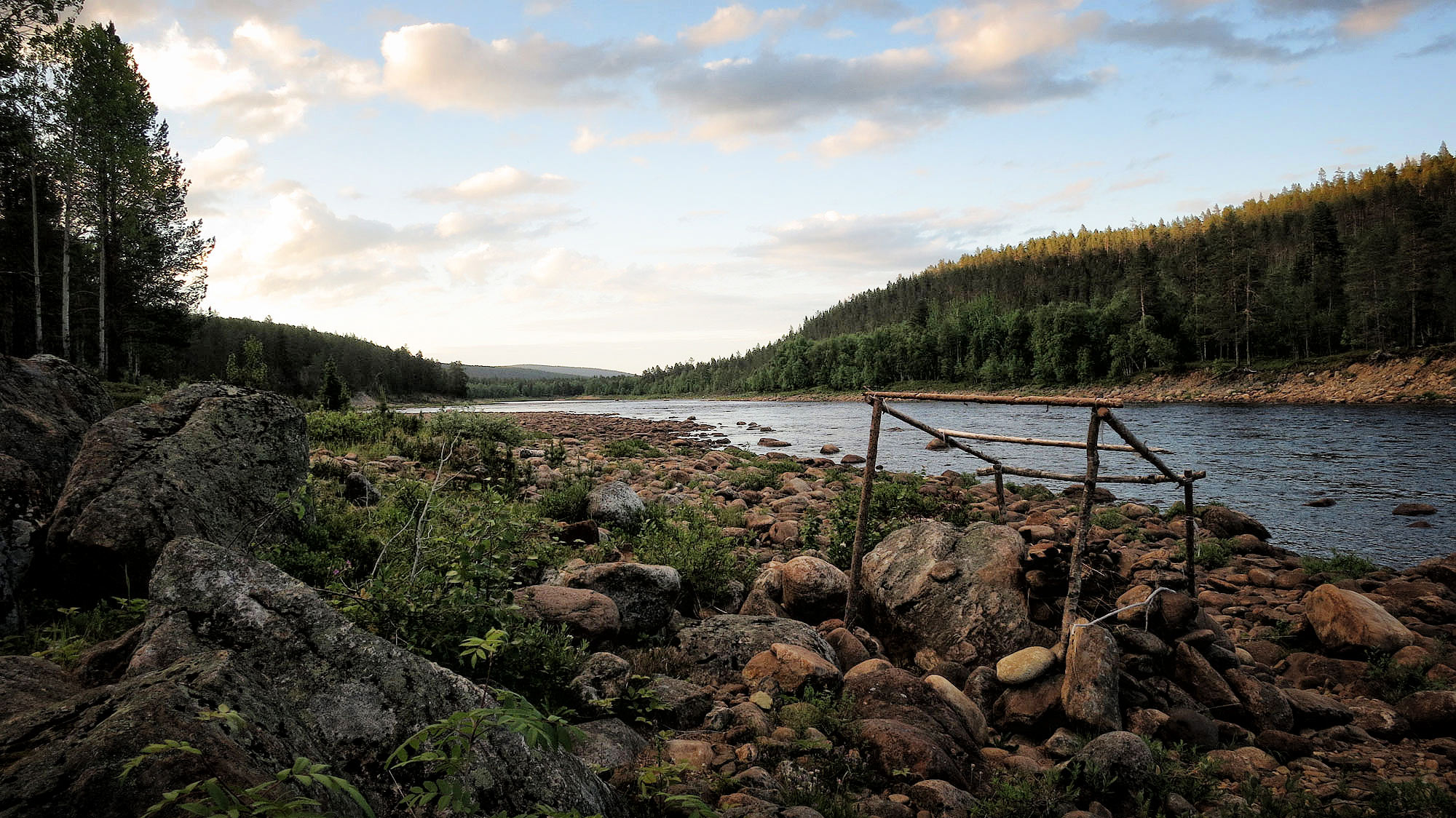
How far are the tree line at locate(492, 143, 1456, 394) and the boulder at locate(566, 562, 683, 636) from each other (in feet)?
227

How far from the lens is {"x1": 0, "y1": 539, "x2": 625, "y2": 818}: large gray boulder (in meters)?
1.67

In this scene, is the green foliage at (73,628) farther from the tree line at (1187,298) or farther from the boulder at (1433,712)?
the tree line at (1187,298)

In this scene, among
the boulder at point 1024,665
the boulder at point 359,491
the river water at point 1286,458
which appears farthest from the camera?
the river water at point 1286,458

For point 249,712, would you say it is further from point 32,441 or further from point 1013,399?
point 1013,399

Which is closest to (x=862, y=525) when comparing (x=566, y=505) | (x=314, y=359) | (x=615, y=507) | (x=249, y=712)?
Result: (x=615, y=507)

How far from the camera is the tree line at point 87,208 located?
2295 centimetres

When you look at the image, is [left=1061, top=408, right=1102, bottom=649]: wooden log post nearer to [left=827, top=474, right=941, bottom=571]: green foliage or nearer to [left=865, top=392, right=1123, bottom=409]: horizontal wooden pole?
[left=865, top=392, right=1123, bottom=409]: horizontal wooden pole

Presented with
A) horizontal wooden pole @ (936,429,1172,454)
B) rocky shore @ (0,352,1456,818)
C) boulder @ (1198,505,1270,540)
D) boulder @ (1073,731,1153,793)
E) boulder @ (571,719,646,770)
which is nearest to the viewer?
rocky shore @ (0,352,1456,818)

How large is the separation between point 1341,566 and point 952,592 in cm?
850

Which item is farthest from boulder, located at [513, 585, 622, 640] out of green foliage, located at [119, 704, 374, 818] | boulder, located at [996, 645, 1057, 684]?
boulder, located at [996, 645, 1057, 684]

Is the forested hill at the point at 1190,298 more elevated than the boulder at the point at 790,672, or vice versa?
the forested hill at the point at 1190,298

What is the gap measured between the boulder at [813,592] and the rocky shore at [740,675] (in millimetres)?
31

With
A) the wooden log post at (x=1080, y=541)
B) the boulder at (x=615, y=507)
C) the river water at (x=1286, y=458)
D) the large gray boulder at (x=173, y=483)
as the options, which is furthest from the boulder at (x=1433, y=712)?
the large gray boulder at (x=173, y=483)

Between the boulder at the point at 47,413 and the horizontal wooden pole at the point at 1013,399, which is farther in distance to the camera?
the horizontal wooden pole at the point at 1013,399
